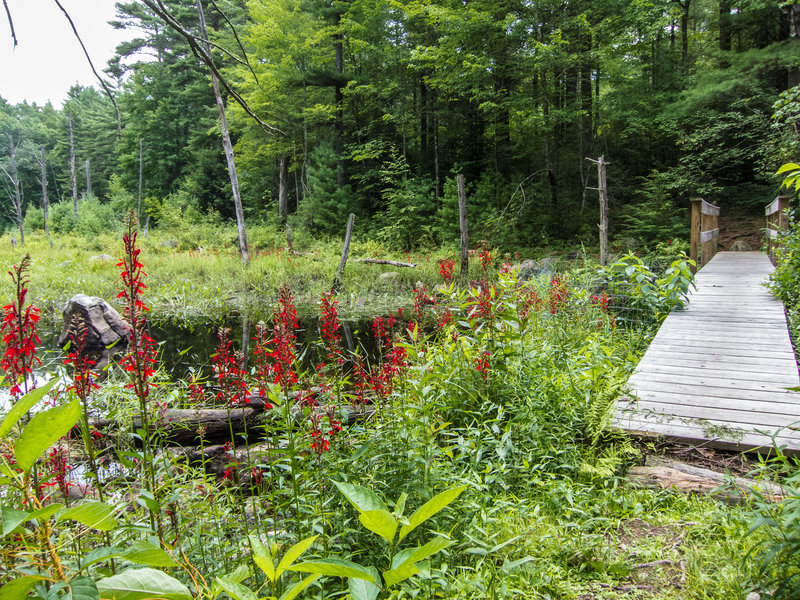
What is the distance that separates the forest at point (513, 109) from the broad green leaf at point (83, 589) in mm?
10796

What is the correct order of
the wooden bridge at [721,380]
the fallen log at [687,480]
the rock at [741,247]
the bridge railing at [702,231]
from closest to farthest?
the fallen log at [687,480] → the wooden bridge at [721,380] → the bridge railing at [702,231] → the rock at [741,247]

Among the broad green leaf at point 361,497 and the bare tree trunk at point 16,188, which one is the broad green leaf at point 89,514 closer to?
the broad green leaf at point 361,497

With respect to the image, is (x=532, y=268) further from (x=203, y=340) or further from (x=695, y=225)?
(x=203, y=340)

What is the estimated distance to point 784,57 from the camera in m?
10.4

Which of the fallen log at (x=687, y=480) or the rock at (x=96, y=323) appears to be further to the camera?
the rock at (x=96, y=323)

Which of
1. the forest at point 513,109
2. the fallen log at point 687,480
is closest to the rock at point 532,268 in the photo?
the forest at point 513,109

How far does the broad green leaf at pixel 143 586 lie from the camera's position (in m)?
0.51

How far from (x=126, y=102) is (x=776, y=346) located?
31.9 meters

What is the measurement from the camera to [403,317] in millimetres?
6176

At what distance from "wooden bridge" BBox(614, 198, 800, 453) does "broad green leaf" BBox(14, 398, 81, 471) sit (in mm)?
2049

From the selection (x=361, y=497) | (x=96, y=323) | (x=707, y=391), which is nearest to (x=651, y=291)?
(x=707, y=391)

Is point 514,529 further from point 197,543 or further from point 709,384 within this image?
point 709,384

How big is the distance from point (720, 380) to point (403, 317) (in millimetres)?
3645

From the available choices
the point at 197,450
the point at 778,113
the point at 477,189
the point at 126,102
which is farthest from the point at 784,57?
the point at 126,102
